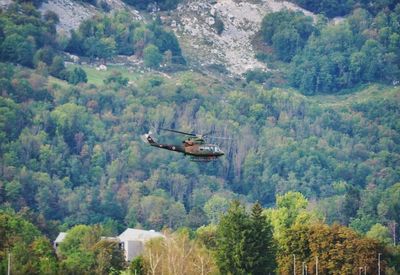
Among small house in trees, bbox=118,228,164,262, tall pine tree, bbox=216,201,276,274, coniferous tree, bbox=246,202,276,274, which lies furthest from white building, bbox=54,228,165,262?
coniferous tree, bbox=246,202,276,274

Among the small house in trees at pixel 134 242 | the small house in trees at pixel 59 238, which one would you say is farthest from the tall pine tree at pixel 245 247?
the small house in trees at pixel 59 238

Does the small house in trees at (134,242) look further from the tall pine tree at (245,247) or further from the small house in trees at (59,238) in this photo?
the tall pine tree at (245,247)

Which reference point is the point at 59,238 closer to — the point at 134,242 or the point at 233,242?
the point at 134,242

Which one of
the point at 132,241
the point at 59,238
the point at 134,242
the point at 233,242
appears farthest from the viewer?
the point at 59,238

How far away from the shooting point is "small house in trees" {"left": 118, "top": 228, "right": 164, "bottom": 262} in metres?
183

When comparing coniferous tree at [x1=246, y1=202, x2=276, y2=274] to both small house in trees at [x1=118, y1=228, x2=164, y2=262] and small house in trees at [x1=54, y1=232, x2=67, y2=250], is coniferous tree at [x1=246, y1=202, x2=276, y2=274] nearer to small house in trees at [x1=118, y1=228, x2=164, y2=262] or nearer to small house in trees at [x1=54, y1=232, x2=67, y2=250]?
small house in trees at [x1=118, y1=228, x2=164, y2=262]

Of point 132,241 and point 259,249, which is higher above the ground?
point 259,249

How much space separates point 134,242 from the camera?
187m

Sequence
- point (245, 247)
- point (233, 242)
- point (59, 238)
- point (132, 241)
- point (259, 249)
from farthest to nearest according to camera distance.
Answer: point (59, 238) < point (132, 241) < point (233, 242) < point (245, 247) < point (259, 249)

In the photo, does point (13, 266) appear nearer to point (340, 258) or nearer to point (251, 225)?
point (251, 225)

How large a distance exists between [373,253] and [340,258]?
15.9 feet

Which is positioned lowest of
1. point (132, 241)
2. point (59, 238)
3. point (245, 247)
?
point (59, 238)

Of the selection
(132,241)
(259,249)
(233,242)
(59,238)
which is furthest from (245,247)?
(59,238)

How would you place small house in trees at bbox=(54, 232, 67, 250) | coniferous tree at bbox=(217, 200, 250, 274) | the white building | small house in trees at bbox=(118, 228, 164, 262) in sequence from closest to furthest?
coniferous tree at bbox=(217, 200, 250, 274) < the white building < small house in trees at bbox=(118, 228, 164, 262) < small house in trees at bbox=(54, 232, 67, 250)
